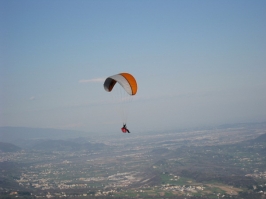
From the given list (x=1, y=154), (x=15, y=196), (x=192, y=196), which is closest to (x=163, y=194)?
(x=192, y=196)

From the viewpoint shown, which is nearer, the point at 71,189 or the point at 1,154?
the point at 71,189

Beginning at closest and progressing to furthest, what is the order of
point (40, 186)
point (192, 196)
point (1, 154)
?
point (192, 196), point (40, 186), point (1, 154)

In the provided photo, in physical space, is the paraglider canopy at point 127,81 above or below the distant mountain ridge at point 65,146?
above

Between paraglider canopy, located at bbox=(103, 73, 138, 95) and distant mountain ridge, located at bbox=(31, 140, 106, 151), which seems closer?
paraglider canopy, located at bbox=(103, 73, 138, 95)

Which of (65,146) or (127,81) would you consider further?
(65,146)

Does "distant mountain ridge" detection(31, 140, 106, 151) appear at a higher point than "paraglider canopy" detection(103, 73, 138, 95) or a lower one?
lower

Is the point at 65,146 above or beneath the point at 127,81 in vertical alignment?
beneath

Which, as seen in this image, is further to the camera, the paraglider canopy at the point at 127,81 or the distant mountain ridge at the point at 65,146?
the distant mountain ridge at the point at 65,146

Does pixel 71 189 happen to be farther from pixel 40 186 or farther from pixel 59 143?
pixel 59 143

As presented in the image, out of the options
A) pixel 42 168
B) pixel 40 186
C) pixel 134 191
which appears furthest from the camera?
pixel 42 168
